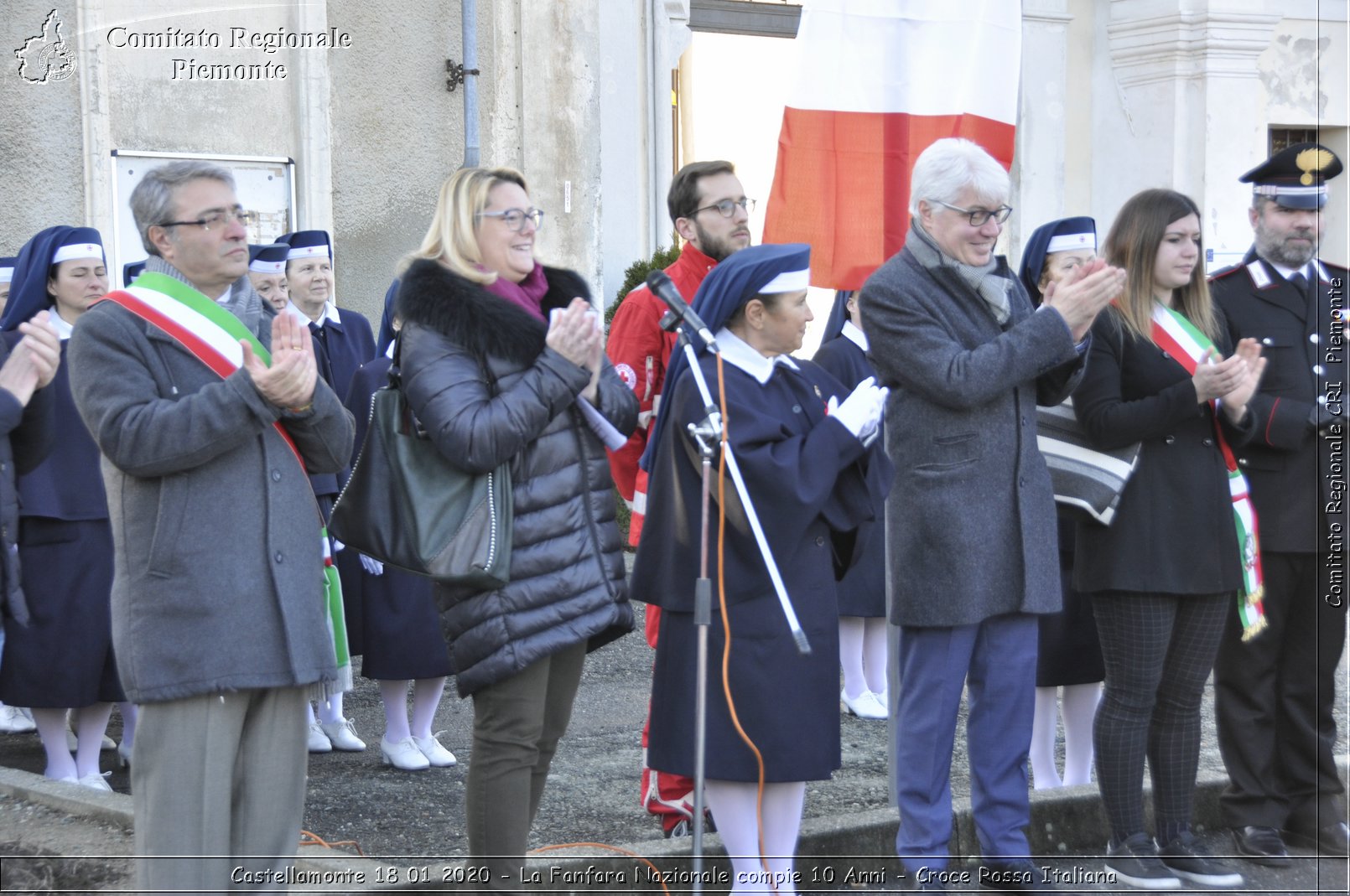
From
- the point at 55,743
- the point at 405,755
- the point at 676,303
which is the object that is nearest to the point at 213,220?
the point at 676,303

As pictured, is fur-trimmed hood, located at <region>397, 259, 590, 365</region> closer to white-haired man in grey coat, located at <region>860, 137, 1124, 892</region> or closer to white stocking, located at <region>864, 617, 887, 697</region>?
white-haired man in grey coat, located at <region>860, 137, 1124, 892</region>

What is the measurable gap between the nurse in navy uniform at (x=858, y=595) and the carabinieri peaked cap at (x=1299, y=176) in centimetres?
185

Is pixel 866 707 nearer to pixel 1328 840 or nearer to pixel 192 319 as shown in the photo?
pixel 1328 840

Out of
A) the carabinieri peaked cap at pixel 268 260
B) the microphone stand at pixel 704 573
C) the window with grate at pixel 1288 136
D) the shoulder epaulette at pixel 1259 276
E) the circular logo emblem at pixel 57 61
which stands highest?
the window with grate at pixel 1288 136

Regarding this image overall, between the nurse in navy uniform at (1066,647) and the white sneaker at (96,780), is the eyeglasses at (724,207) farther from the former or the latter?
the white sneaker at (96,780)

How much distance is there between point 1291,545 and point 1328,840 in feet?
3.27

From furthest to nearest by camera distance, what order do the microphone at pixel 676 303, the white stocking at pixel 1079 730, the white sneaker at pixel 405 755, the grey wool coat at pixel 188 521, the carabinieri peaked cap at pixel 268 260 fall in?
the carabinieri peaked cap at pixel 268 260 < the white sneaker at pixel 405 755 < the white stocking at pixel 1079 730 < the microphone at pixel 676 303 < the grey wool coat at pixel 188 521

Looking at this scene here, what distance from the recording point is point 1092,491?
16.1 feet

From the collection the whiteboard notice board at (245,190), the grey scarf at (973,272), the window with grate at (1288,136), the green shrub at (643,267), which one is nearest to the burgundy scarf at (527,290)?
the grey scarf at (973,272)

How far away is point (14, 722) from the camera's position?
7.45 m

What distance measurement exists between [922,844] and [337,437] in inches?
76.8

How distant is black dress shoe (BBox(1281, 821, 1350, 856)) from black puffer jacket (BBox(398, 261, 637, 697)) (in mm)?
2576

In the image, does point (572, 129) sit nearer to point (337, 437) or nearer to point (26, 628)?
point (26, 628)

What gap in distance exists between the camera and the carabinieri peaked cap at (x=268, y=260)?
6.93 meters
